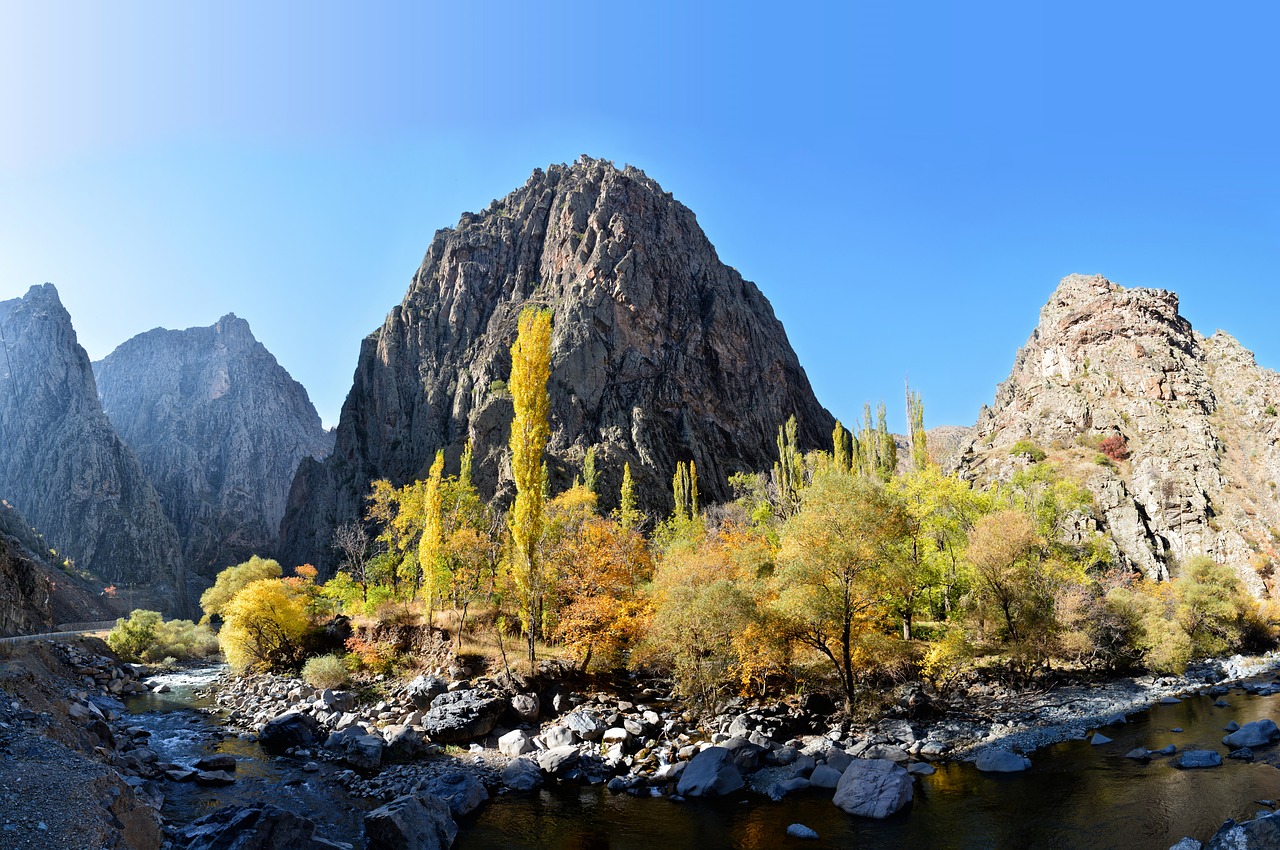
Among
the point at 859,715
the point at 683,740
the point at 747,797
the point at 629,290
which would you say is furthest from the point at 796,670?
the point at 629,290

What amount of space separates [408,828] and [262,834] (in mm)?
3269

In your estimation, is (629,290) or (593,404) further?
(629,290)

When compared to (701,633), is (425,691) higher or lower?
lower

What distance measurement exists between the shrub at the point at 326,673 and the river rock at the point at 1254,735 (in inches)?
1432

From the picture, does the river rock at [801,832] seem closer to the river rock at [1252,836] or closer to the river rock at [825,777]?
the river rock at [825,777]

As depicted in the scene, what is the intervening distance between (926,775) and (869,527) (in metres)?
8.38

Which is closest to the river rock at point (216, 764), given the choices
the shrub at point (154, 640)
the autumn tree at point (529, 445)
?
the autumn tree at point (529, 445)

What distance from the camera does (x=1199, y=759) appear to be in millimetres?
18797

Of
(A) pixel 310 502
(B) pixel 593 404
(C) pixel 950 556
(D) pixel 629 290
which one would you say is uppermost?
(D) pixel 629 290

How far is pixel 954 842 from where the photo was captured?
47.1ft

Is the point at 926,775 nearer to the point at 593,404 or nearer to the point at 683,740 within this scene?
the point at 683,740

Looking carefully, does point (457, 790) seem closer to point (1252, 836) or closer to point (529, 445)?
point (529, 445)

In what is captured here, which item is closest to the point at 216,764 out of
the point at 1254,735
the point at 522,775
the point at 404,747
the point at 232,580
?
the point at 404,747

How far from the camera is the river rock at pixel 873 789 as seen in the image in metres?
16.2
